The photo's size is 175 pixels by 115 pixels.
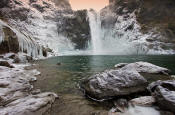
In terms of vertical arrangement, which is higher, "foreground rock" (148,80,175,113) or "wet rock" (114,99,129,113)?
"foreground rock" (148,80,175,113)

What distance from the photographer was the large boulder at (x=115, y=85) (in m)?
4.91

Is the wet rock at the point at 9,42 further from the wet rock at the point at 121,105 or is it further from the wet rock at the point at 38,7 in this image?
the wet rock at the point at 38,7

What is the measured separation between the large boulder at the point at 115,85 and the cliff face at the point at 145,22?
36782 mm

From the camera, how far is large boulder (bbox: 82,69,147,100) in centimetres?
491

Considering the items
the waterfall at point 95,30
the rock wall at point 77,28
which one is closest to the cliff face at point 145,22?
the waterfall at point 95,30

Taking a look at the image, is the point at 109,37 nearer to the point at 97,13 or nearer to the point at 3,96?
the point at 97,13

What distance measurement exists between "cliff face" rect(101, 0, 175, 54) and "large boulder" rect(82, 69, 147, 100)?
3678 cm

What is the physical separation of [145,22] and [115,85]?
52.8m

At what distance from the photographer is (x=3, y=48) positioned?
17031mm

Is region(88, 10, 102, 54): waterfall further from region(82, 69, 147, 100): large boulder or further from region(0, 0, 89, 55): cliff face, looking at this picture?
region(82, 69, 147, 100): large boulder

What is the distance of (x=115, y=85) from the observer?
5.13 metres

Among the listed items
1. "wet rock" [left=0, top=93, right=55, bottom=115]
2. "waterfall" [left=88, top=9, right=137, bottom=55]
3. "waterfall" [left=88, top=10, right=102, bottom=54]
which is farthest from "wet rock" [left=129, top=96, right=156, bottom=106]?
"waterfall" [left=88, top=10, right=102, bottom=54]

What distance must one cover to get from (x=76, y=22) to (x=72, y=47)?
12858mm

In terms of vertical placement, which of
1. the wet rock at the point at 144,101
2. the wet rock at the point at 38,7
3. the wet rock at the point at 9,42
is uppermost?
the wet rock at the point at 38,7
